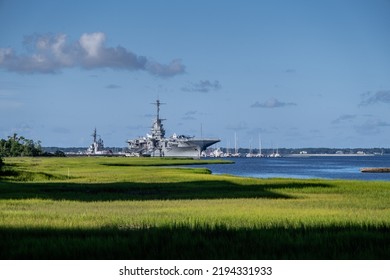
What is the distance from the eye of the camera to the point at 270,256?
11.3 metres

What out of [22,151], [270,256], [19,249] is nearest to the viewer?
[270,256]

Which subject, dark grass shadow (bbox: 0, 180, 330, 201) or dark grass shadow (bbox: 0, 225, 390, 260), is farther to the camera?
dark grass shadow (bbox: 0, 180, 330, 201)

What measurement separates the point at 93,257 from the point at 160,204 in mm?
15229

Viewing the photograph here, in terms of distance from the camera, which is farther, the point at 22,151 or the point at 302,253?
the point at 22,151

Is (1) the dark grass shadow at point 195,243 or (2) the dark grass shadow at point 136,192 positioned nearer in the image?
(1) the dark grass shadow at point 195,243

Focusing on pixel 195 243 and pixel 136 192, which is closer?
pixel 195 243

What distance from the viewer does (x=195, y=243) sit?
41.5ft

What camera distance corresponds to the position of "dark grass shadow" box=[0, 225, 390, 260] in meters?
11.6

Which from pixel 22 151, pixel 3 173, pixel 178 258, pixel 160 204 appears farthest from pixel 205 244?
pixel 22 151

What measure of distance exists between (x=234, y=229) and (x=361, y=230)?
315cm

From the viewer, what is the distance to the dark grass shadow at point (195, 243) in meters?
11.6
